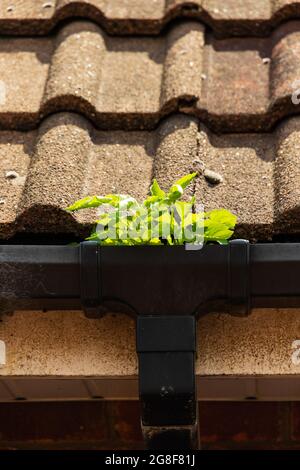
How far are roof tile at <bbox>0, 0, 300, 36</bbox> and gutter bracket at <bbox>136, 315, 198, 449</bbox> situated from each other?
0.98 metres

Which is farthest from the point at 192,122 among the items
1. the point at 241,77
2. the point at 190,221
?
the point at 190,221

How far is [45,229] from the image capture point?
7.07 feet

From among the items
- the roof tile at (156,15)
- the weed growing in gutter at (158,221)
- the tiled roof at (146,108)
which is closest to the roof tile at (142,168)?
the tiled roof at (146,108)

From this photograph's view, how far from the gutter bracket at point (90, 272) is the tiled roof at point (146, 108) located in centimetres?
12

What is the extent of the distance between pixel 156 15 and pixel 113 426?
3.49 ft

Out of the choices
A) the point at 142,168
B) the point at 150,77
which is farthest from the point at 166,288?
the point at 150,77

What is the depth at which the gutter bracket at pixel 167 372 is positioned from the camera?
1995 mm

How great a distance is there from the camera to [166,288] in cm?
204

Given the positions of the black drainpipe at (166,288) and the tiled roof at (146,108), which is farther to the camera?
the tiled roof at (146,108)

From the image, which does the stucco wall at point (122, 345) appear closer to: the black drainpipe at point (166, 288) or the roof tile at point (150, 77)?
the black drainpipe at point (166, 288)

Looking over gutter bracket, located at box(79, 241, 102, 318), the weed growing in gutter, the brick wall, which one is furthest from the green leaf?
the brick wall

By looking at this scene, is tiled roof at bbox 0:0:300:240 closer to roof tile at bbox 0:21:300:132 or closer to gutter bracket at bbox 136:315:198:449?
roof tile at bbox 0:21:300:132
